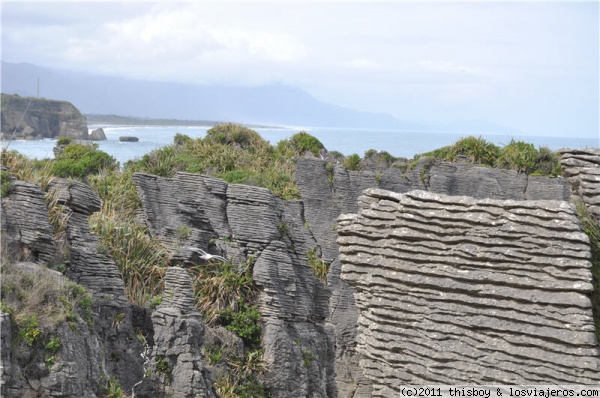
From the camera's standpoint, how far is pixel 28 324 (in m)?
9.78

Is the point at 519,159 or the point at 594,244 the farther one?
the point at 519,159

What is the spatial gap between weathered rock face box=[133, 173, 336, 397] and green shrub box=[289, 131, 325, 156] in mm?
16032

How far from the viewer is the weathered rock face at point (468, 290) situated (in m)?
8.45

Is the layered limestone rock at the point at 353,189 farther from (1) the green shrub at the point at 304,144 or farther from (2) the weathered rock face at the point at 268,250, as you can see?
(2) the weathered rock face at the point at 268,250

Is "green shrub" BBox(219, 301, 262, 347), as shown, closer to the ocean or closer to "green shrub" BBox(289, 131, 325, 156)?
the ocean

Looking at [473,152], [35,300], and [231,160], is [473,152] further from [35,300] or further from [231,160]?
[35,300]

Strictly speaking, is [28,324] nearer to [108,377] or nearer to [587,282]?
[108,377]

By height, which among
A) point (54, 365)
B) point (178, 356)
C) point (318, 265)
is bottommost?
point (318, 265)

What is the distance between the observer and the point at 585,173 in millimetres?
9516

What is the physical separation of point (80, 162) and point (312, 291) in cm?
1017

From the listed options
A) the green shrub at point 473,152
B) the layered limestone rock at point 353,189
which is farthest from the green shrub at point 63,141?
the green shrub at point 473,152

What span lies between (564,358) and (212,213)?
1044 cm

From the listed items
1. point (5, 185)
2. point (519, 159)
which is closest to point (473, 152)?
point (519, 159)

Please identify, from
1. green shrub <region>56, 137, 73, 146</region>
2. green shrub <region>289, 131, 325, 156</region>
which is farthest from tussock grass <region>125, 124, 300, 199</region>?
green shrub <region>56, 137, 73, 146</region>
